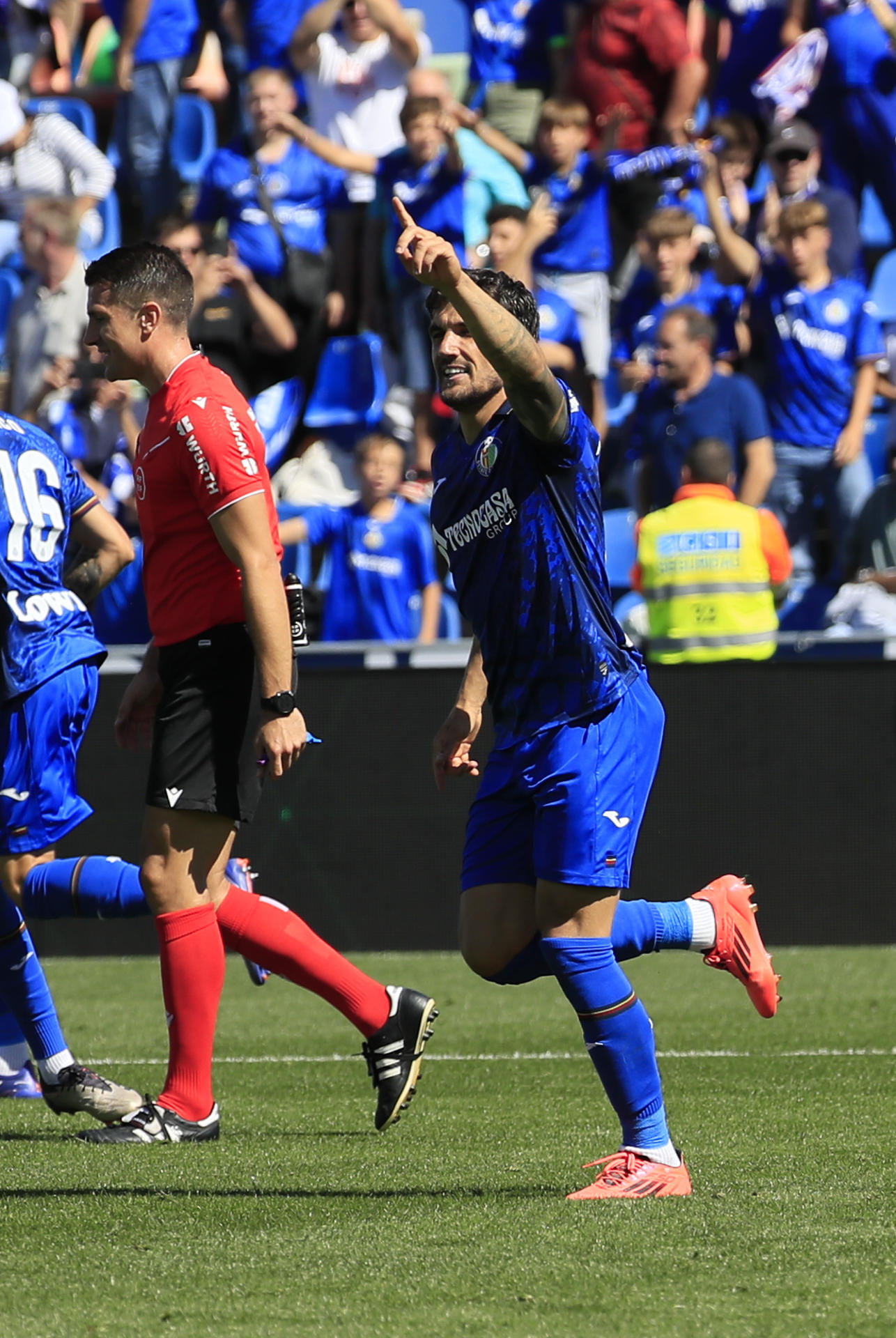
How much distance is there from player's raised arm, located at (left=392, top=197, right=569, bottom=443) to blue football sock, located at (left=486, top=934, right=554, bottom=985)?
111cm

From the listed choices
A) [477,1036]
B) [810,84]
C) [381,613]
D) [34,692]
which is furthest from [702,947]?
[810,84]

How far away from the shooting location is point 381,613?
10.4m

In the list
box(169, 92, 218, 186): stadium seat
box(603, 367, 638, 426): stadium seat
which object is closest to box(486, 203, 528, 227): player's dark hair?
box(603, 367, 638, 426): stadium seat

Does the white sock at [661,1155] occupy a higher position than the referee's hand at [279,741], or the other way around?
the referee's hand at [279,741]

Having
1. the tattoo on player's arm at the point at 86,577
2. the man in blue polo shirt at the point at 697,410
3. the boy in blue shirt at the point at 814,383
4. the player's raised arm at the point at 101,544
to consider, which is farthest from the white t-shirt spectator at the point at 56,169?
the player's raised arm at the point at 101,544

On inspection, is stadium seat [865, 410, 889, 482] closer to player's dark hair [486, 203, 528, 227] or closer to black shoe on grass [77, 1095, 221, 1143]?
player's dark hair [486, 203, 528, 227]

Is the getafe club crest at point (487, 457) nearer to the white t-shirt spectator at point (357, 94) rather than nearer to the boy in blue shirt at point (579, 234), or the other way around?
the boy in blue shirt at point (579, 234)

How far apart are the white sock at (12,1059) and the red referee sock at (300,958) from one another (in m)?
1.23

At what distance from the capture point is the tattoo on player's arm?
6.01 meters

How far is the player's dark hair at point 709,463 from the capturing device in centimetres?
916

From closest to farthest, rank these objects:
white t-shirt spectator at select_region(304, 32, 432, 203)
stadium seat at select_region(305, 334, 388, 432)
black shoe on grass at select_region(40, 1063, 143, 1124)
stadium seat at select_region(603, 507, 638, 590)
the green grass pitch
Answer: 1. the green grass pitch
2. black shoe on grass at select_region(40, 1063, 143, 1124)
3. stadium seat at select_region(603, 507, 638, 590)
4. stadium seat at select_region(305, 334, 388, 432)
5. white t-shirt spectator at select_region(304, 32, 432, 203)

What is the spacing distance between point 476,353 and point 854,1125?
7.05 feet

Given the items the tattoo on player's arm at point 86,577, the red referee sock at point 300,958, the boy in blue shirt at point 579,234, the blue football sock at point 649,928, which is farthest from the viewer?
the boy in blue shirt at point 579,234

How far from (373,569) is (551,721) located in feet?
20.6
